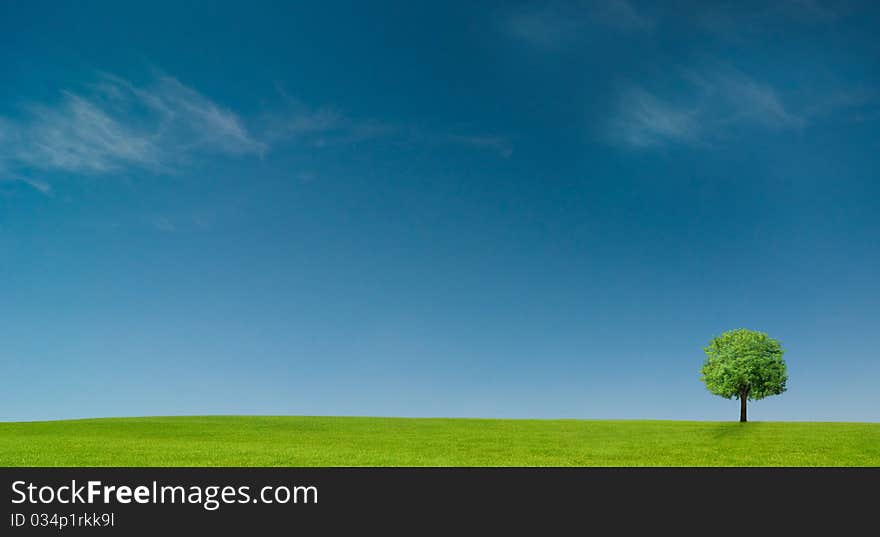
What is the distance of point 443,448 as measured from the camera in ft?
114

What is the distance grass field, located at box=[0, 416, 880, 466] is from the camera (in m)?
28.0

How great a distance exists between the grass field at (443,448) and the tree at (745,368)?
12600 mm
